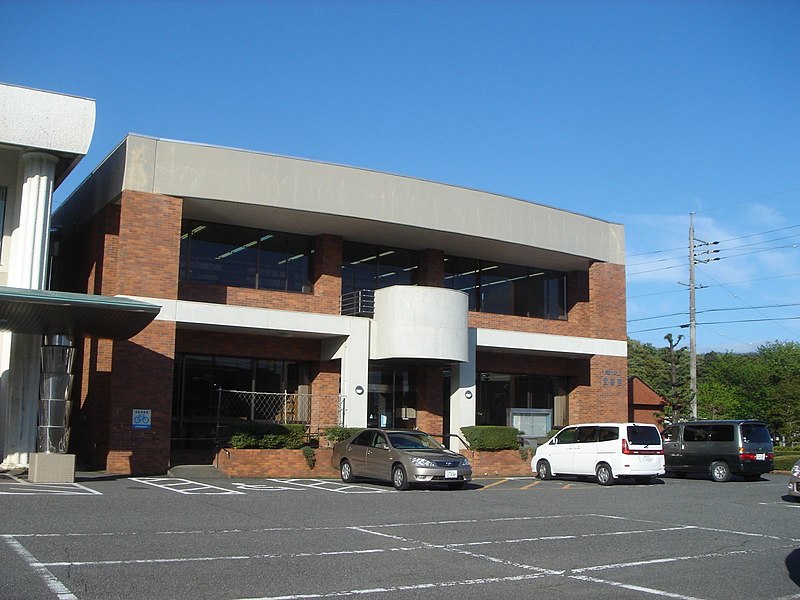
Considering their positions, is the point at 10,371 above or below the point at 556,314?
below

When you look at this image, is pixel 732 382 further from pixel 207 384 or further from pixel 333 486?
pixel 333 486

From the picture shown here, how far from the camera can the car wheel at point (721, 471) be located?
25547 mm

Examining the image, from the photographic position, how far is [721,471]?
2564cm

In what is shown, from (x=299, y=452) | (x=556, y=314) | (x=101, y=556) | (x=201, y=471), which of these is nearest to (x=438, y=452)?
(x=299, y=452)

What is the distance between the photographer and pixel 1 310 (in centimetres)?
1877

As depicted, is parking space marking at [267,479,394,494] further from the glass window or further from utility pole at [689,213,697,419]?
utility pole at [689,213,697,419]

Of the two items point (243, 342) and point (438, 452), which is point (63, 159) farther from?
point (438, 452)

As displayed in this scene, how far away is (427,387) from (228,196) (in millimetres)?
9972

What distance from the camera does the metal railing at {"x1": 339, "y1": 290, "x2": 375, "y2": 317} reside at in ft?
92.0

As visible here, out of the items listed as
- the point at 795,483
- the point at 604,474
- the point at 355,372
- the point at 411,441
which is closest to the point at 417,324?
the point at 355,372

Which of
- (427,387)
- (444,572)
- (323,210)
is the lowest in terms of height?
(444,572)

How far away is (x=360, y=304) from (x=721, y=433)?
11.9 m

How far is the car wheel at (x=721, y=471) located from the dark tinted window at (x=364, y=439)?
1104 centimetres

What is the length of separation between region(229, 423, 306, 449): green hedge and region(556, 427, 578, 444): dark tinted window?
7598 mm
